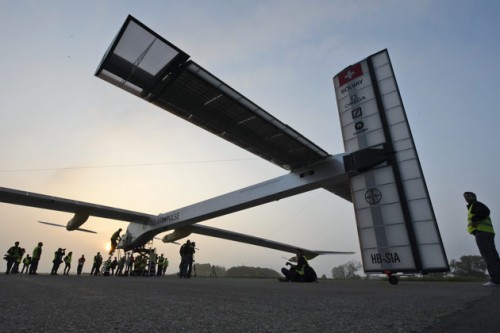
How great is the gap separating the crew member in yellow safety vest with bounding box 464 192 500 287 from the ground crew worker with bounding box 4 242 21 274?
806 inches

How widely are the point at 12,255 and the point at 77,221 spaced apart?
13.1ft

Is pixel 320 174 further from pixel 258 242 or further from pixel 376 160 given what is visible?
pixel 258 242

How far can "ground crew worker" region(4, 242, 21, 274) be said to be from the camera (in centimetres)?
1498

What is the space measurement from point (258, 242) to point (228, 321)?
29.7m

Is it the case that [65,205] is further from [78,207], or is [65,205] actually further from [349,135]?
[349,135]

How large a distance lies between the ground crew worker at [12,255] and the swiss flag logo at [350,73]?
19.2m

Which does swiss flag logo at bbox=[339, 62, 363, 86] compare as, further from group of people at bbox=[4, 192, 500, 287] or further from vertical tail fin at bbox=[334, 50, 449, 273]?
group of people at bbox=[4, 192, 500, 287]

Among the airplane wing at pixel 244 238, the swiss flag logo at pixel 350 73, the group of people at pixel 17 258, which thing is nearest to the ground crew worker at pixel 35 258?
the group of people at pixel 17 258

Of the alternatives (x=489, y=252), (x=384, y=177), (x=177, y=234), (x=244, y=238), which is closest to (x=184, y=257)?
(x=177, y=234)

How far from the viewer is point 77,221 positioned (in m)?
18.8

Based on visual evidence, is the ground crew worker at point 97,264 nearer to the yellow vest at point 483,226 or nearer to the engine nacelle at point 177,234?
the engine nacelle at point 177,234

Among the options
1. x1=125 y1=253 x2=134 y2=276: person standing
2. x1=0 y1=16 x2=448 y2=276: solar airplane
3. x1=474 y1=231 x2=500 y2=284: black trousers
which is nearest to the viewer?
x1=474 y1=231 x2=500 y2=284: black trousers

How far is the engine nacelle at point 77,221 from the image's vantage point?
61.6 ft

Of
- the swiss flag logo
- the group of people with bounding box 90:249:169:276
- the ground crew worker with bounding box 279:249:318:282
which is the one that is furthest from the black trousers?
the group of people with bounding box 90:249:169:276
